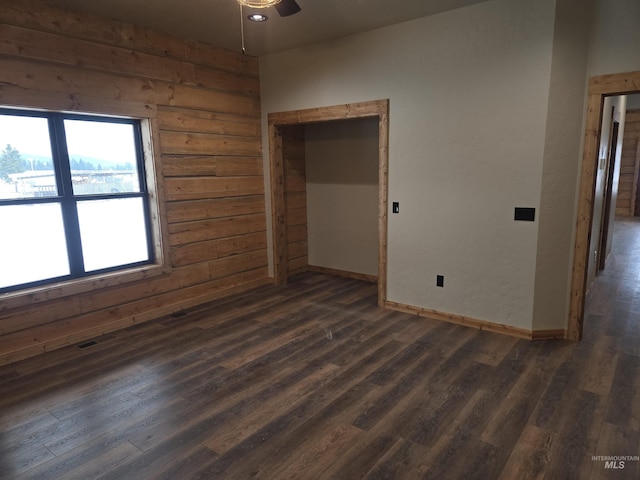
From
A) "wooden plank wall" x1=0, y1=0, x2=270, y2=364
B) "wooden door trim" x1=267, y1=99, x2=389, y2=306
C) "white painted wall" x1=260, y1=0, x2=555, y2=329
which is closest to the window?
"wooden plank wall" x1=0, y1=0, x2=270, y2=364

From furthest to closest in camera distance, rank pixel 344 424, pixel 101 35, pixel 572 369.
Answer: pixel 101 35 → pixel 572 369 → pixel 344 424

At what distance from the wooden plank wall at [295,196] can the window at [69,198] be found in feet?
7.03

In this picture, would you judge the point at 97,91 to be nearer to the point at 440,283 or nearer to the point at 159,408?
the point at 159,408

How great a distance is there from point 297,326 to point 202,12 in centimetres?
311

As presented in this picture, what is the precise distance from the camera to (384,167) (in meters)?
4.26

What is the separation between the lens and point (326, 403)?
268 centimetres

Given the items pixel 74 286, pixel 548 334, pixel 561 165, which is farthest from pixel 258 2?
pixel 548 334

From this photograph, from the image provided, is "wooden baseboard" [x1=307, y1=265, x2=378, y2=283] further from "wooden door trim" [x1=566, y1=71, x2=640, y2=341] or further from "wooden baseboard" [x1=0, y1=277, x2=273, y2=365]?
"wooden door trim" [x1=566, y1=71, x2=640, y2=341]

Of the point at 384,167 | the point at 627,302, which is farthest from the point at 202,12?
the point at 627,302

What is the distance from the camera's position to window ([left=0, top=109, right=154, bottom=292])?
331 cm

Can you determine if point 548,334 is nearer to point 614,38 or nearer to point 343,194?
point 614,38
